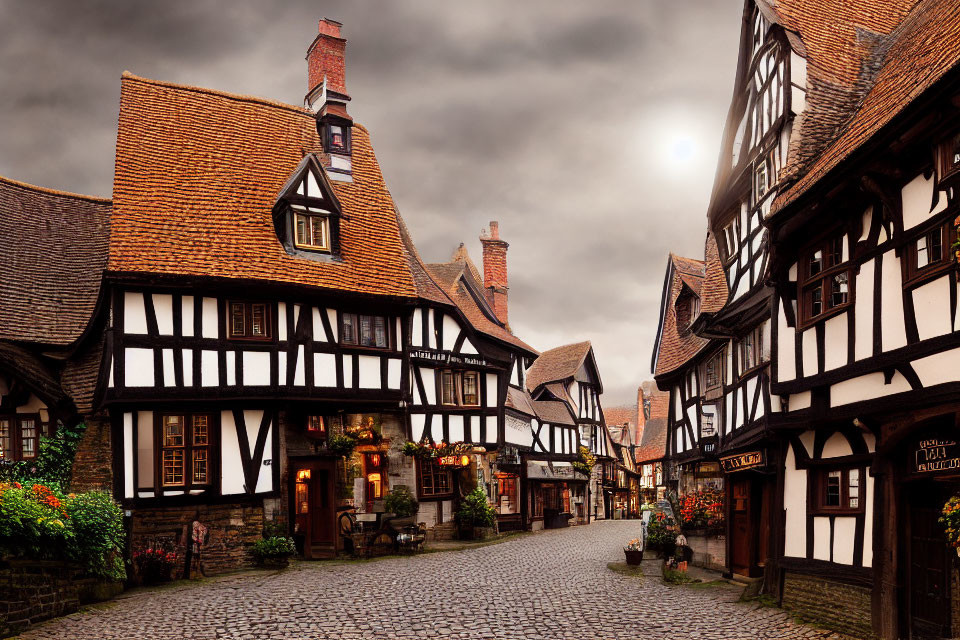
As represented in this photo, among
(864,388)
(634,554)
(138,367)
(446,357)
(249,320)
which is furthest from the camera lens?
(446,357)

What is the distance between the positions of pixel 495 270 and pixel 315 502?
1860 centimetres

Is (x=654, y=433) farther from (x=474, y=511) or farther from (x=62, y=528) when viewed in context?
(x=62, y=528)

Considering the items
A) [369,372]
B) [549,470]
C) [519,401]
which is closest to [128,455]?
[369,372]

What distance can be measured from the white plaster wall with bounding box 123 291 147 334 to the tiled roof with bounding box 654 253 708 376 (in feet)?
39.8

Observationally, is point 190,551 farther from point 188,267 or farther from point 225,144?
point 225,144

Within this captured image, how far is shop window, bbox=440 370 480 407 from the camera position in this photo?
25.8 m

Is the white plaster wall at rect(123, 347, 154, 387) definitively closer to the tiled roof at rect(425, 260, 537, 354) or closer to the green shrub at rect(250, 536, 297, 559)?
the green shrub at rect(250, 536, 297, 559)

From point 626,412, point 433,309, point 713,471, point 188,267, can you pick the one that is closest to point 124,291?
point 188,267

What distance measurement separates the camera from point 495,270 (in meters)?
37.8

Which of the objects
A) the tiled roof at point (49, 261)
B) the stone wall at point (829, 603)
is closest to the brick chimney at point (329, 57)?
the tiled roof at point (49, 261)

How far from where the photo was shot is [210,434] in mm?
18938

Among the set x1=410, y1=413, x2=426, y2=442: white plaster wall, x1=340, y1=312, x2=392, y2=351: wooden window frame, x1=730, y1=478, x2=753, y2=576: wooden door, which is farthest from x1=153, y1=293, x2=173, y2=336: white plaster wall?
x1=730, y1=478, x2=753, y2=576: wooden door

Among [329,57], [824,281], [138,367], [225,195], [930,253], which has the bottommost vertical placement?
[138,367]

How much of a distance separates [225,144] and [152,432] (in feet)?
25.8
